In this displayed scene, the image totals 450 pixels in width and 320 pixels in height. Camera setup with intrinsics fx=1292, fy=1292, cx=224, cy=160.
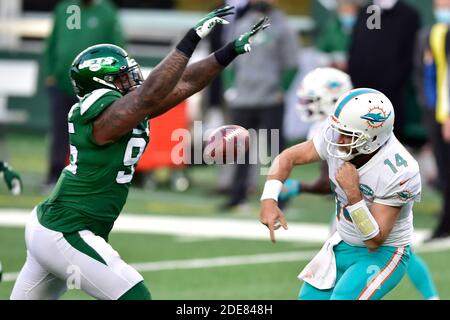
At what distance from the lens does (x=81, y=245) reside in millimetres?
6660

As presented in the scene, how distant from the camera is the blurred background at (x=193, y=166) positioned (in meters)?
10.6

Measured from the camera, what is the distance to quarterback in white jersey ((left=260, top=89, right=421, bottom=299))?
674 centimetres

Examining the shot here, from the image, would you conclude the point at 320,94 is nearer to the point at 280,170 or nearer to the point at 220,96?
the point at 280,170

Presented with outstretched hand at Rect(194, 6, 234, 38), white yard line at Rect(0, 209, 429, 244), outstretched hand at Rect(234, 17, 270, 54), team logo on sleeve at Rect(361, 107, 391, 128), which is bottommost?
white yard line at Rect(0, 209, 429, 244)

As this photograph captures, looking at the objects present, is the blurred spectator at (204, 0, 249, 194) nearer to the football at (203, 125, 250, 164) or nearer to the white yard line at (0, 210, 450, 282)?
the white yard line at (0, 210, 450, 282)

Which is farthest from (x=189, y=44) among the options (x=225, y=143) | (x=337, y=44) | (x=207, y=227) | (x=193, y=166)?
(x=193, y=166)

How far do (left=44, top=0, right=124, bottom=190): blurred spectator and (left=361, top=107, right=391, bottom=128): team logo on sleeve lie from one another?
288 inches

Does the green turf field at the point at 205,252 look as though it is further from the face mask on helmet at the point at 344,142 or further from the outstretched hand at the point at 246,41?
the outstretched hand at the point at 246,41

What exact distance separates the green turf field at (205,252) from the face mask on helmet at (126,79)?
108 inches

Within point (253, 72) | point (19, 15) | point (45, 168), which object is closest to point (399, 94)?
point (253, 72)

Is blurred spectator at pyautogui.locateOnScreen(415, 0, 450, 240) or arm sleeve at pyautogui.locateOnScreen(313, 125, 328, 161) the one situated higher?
arm sleeve at pyautogui.locateOnScreen(313, 125, 328, 161)

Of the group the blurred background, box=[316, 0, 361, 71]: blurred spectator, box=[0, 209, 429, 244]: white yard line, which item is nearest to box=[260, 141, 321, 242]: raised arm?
the blurred background
